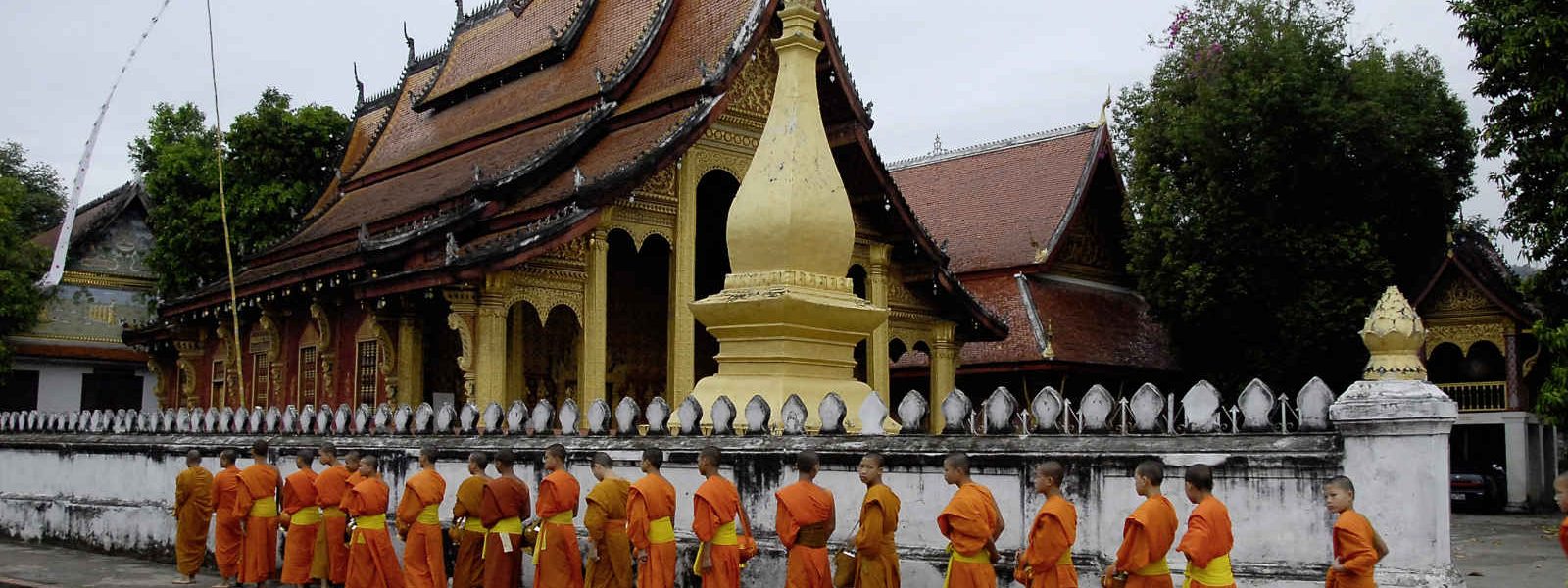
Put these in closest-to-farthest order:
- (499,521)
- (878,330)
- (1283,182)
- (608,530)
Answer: (608,530)
(499,521)
(878,330)
(1283,182)

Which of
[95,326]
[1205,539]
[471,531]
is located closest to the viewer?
[1205,539]

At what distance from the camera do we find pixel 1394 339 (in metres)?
6.71

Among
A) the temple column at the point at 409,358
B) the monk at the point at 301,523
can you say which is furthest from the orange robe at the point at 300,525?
the temple column at the point at 409,358

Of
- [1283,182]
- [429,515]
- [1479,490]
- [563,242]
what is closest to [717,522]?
[429,515]

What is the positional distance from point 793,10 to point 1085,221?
55.8 ft

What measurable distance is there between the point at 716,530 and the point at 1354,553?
350 cm

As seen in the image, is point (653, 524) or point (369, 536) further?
point (369, 536)

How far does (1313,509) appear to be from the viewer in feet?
22.9

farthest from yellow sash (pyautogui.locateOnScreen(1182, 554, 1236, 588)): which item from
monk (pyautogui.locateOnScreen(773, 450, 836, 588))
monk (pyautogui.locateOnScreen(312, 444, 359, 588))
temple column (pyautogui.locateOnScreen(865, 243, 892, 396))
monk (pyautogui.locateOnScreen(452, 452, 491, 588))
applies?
temple column (pyautogui.locateOnScreen(865, 243, 892, 396))

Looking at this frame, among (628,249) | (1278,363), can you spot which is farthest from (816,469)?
(1278,363)

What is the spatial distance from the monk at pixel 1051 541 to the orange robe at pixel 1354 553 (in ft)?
4.08

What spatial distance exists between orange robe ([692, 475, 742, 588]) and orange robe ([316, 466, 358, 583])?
12.7ft

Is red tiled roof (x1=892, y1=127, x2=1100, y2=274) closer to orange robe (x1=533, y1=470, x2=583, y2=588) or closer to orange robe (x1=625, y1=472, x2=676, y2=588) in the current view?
orange robe (x1=533, y1=470, x2=583, y2=588)

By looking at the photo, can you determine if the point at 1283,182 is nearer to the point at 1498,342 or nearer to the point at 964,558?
the point at 1498,342
